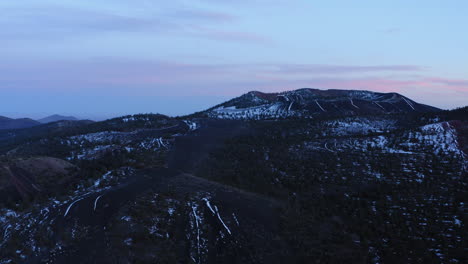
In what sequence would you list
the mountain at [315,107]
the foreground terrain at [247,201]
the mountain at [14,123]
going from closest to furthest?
the foreground terrain at [247,201]
the mountain at [315,107]
the mountain at [14,123]

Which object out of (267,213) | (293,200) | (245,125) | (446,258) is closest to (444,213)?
(446,258)

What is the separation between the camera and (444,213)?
14.8m

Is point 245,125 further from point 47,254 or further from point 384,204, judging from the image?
point 47,254

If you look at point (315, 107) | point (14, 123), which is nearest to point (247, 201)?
point (315, 107)

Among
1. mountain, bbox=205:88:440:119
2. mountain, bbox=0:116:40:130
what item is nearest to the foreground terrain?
mountain, bbox=205:88:440:119

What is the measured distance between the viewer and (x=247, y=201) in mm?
17172

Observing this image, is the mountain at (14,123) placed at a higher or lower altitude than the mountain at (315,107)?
lower

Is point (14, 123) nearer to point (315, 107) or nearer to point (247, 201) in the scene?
point (315, 107)

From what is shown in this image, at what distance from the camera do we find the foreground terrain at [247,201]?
11.9 meters

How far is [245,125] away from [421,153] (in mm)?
23846

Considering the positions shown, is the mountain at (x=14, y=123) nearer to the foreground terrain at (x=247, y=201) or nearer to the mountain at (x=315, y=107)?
the mountain at (x=315, y=107)

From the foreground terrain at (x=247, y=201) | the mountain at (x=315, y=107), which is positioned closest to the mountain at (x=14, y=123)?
the mountain at (x=315, y=107)

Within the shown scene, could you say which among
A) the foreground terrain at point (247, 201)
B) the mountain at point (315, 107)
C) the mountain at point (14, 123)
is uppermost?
the mountain at point (315, 107)

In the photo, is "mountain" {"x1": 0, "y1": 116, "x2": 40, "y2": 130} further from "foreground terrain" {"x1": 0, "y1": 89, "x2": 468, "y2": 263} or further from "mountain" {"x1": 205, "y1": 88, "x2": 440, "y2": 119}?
"foreground terrain" {"x1": 0, "y1": 89, "x2": 468, "y2": 263}
